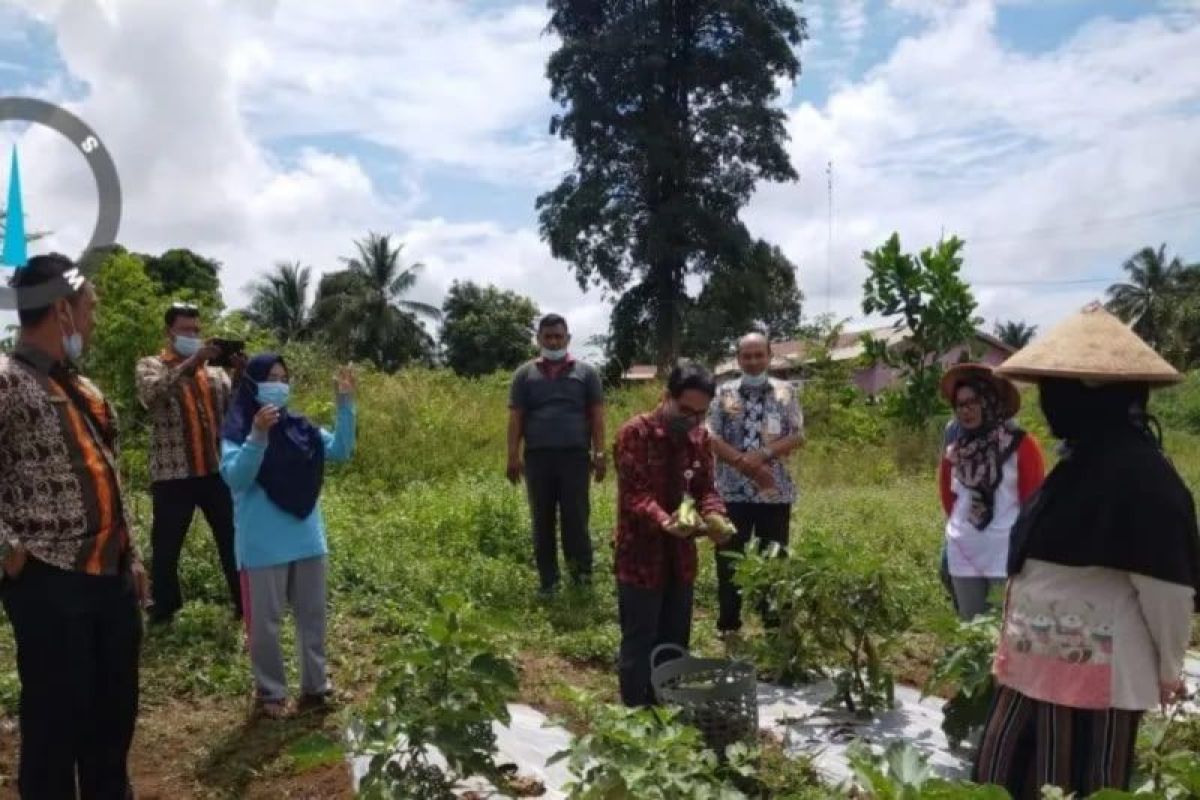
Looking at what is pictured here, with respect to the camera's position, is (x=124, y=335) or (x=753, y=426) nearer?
(x=753, y=426)

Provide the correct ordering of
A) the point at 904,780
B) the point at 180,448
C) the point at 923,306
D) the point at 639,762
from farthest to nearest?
the point at 923,306
the point at 180,448
the point at 639,762
the point at 904,780

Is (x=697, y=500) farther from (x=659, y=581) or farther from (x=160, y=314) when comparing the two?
(x=160, y=314)

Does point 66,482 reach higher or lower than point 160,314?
lower

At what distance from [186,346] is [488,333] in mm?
33390

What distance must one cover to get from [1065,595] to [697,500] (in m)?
1.80

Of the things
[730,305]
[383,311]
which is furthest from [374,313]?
[730,305]

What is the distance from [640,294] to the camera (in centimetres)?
2689

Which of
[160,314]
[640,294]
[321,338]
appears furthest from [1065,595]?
[321,338]

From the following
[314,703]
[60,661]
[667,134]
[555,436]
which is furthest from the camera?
[667,134]

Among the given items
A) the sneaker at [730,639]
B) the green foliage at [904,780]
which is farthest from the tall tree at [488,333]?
the green foliage at [904,780]

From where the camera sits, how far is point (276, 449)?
4.36 m

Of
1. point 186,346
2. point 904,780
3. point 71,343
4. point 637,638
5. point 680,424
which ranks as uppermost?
point 186,346

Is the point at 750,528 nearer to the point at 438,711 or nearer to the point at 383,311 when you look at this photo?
the point at 438,711

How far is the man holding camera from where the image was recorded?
5566 millimetres
